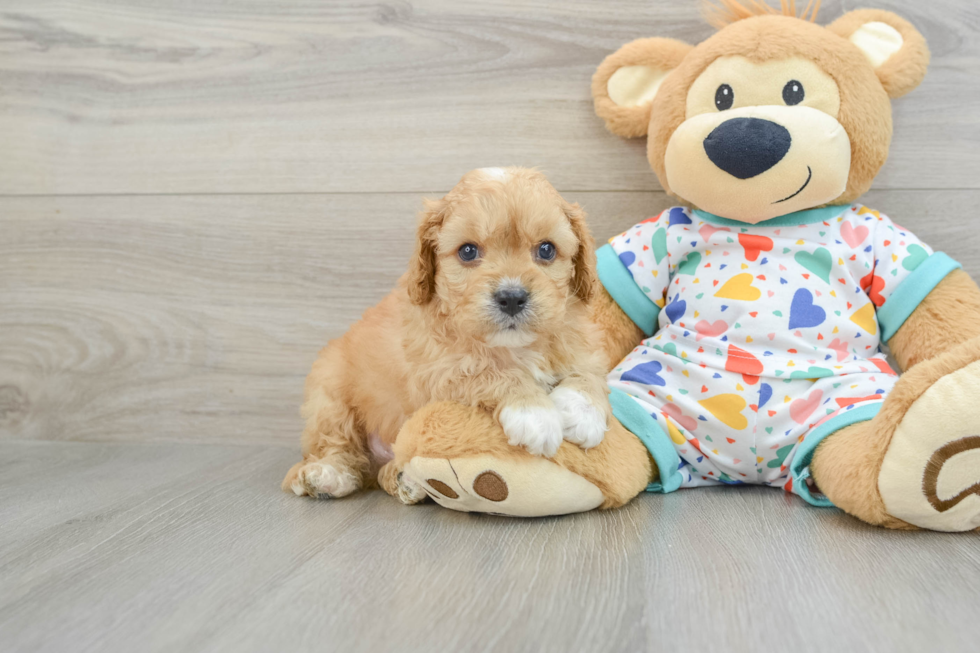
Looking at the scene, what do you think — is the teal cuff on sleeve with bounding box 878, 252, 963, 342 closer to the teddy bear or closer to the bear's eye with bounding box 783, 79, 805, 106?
the teddy bear

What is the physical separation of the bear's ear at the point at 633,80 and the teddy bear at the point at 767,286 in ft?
0.23

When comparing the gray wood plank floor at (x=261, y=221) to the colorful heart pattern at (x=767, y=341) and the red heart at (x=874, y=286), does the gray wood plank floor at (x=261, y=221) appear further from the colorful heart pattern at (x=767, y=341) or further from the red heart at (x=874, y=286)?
the red heart at (x=874, y=286)

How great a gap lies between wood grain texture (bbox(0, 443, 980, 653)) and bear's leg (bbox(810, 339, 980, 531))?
4cm

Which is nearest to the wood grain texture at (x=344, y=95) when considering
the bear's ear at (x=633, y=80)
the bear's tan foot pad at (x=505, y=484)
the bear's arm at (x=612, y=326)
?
the bear's ear at (x=633, y=80)

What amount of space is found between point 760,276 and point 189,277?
1495 mm

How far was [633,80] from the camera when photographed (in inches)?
64.8

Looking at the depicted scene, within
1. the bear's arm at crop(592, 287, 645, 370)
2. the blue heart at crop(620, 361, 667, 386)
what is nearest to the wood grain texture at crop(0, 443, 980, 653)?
the blue heart at crop(620, 361, 667, 386)

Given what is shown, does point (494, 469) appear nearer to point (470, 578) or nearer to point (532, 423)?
point (532, 423)

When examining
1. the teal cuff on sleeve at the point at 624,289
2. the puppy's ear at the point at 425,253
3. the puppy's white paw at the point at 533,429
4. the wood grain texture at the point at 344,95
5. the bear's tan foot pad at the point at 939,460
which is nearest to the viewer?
the bear's tan foot pad at the point at 939,460

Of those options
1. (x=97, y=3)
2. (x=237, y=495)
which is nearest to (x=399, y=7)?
(x=97, y=3)

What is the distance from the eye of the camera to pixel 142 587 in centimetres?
101

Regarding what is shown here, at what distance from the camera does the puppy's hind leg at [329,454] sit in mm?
1480

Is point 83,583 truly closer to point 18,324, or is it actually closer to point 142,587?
point 142,587

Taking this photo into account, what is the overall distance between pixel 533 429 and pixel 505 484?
0.35ft
